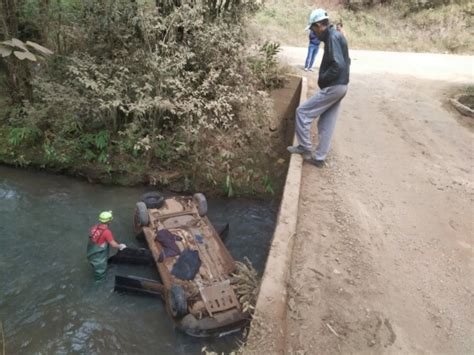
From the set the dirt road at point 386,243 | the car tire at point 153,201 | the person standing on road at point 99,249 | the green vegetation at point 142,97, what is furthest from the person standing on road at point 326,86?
the person standing on road at point 99,249

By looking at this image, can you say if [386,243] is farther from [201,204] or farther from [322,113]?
[201,204]

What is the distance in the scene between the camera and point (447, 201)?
21.4ft

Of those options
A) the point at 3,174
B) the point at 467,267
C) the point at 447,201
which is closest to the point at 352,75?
the point at 447,201

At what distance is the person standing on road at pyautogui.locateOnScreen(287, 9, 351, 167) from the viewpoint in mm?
6051

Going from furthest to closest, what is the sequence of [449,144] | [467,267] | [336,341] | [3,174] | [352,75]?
[352,75], [3,174], [449,144], [467,267], [336,341]

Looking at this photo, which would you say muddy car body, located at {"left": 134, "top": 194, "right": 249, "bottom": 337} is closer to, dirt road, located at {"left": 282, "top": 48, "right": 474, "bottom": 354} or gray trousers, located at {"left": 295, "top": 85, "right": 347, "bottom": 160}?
dirt road, located at {"left": 282, "top": 48, "right": 474, "bottom": 354}

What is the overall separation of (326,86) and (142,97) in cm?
409

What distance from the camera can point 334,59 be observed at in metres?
6.07

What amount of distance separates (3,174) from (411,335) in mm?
8979

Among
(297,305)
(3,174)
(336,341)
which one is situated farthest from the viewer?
(3,174)

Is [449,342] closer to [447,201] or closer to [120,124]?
[447,201]

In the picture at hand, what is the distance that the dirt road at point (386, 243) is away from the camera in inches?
163

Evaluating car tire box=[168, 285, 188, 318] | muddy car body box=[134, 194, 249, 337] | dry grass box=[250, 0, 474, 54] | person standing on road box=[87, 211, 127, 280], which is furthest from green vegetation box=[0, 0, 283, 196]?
dry grass box=[250, 0, 474, 54]

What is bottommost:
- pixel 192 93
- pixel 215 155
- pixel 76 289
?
pixel 76 289
